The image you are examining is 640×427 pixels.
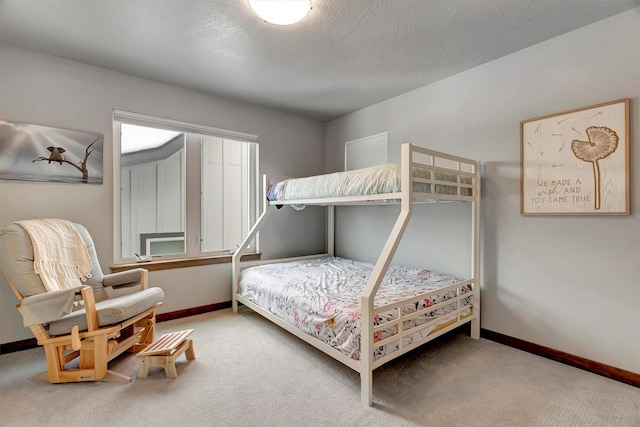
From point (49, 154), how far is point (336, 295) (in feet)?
8.60

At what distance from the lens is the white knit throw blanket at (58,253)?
197 cm

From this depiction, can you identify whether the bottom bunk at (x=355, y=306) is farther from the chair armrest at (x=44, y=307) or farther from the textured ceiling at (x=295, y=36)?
the textured ceiling at (x=295, y=36)

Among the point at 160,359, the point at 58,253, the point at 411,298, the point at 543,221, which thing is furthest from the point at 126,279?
the point at 543,221

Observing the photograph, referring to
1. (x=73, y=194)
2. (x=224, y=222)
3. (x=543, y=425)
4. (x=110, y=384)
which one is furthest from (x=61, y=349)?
(x=543, y=425)

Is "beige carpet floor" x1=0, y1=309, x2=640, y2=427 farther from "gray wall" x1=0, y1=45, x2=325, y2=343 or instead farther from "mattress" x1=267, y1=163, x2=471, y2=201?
"mattress" x1=267, y1=163, x2=471, y2=201

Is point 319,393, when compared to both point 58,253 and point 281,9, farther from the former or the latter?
point 281,9

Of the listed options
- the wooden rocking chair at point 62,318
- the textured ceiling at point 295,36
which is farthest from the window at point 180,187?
the wooden rocking chair at point 62,318

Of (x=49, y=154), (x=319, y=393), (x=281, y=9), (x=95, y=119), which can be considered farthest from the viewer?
(x=95, y=119)

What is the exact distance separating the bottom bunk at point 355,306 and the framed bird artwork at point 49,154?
177 cm

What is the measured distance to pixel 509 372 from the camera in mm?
2053

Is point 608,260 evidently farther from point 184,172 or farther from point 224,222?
point 184,172

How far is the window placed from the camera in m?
2.90

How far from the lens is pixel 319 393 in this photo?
1.82 meters

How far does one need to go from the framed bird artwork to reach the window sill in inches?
32.3
